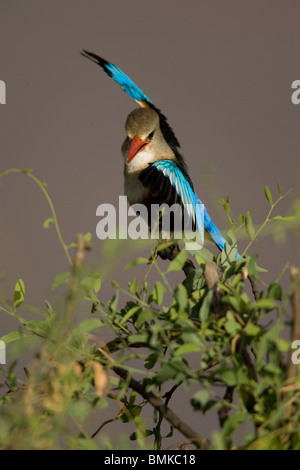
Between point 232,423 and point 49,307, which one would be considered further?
point 49,307

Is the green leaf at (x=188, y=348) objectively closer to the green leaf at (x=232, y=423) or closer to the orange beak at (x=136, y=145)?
the green leaf at (x=232, y=423)

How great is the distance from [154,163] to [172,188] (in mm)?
68

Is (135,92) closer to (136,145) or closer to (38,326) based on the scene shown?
(136,145)

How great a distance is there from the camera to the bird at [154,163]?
793 mm

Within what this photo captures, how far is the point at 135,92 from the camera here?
0.94 metres

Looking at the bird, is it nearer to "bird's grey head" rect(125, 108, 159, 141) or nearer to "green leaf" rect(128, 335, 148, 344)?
"bird's grey head" rect(125, 108, 159, 141)

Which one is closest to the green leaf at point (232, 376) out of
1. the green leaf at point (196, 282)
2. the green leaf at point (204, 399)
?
the green leaf at point (204, 399)

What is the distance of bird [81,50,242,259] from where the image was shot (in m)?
0.79

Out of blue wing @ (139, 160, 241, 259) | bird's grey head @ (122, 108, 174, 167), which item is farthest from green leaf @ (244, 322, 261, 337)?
bird's grey head @ (122, 108, 174, 167)

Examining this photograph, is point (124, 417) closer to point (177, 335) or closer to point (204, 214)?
point (177, 335)

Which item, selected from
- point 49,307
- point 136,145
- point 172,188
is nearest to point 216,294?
point 49,307

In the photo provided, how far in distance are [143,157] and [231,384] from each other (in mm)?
643

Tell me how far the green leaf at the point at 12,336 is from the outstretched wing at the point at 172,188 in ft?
1.16
